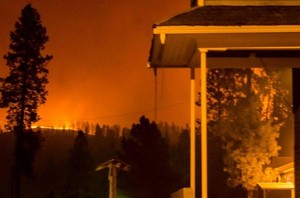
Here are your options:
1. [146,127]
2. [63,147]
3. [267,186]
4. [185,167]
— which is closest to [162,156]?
[146,127]

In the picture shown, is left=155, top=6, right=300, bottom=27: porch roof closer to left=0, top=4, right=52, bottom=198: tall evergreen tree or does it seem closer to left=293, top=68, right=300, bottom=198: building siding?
left=293, top=68, right=300, bottom=198: building siding

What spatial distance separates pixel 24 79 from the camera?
4897 centimetres

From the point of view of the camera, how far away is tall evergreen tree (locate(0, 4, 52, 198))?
4825cm

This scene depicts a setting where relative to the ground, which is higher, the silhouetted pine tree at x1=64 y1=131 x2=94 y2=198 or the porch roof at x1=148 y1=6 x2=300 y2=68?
the porch roof at x1=148 y1=6 x2=300 y2=68

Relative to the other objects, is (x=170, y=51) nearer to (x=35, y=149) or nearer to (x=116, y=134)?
Result: (x=35, y=149)

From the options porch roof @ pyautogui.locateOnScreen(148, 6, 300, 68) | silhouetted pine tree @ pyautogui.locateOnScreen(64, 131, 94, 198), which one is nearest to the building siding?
porch roof @ pyautogui.locateOnScreen(148, 6, 300, 68)

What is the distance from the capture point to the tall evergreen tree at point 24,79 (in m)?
48.2

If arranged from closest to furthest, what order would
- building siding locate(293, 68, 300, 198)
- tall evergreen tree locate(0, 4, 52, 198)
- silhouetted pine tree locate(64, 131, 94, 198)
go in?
building siding locate(293, 68, 300, 198), tall evergreen tree locate(0, 4, 52, 198), silhouetted pine tree locate(64, 131, 94, 198)

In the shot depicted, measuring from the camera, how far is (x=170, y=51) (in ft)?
41.2

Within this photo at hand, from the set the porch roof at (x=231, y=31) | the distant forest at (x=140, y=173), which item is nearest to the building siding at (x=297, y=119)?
the porch roof at (x=231, y=31)

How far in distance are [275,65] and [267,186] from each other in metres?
16.1

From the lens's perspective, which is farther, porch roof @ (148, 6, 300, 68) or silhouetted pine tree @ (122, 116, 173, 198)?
silhouetted pine tree @ (122, 116, 173, 198)

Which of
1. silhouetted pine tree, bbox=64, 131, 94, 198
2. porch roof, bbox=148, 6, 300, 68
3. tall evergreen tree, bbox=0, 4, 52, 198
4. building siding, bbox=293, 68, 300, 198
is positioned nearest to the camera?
porch roof, bbox=148, 6, 300, 68

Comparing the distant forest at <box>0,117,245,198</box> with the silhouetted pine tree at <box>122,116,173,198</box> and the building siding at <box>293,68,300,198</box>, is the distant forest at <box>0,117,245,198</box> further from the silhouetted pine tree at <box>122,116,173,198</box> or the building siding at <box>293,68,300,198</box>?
the building siding at <box>293,68,300,198</box>
